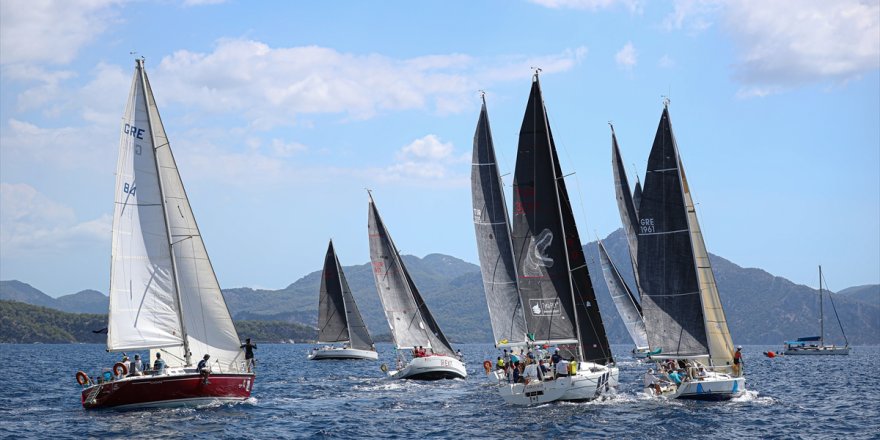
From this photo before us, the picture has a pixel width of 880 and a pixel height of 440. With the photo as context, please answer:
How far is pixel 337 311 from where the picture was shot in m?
93.7

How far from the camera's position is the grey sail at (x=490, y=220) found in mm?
46772

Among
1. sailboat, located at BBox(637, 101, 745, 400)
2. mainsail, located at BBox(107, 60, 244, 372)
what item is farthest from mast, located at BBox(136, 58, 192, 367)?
sailboat, located at BBox(637, 101, 745, 400)

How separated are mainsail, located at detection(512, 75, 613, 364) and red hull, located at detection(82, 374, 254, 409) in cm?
1468

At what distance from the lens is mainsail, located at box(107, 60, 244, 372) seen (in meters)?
38.4

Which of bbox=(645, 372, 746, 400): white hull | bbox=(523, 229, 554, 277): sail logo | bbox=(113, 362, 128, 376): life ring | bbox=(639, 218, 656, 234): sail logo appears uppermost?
bbox=(639, 218, 656, 234): sail logo

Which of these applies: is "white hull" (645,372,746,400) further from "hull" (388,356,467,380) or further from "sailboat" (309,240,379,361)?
"sailboat" (309,240,379,361)

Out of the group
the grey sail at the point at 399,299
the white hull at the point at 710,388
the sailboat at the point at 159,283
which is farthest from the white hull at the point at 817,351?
the sailboat at the point at 159,283

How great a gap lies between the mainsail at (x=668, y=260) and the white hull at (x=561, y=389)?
413 centimetres

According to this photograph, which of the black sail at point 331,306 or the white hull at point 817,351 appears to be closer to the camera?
the black sail at point 331,306

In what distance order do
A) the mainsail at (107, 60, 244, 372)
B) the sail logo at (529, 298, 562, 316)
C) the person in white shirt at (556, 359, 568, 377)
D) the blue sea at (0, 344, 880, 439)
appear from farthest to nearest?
the sail logo at (529, 298, 562, 316) < the person in white shirt at (556, 359, 568, 377) < the mainsail at (107, 60, 244, 372) < the blue sea at (0, 344, 880, 439)

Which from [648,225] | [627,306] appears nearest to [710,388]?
[648,225]

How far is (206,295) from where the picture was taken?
131 feet

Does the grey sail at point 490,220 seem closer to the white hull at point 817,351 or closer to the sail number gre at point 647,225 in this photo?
the sail number gre at point 647,225

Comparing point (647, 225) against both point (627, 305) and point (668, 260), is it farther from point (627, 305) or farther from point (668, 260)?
point (627, 305)
